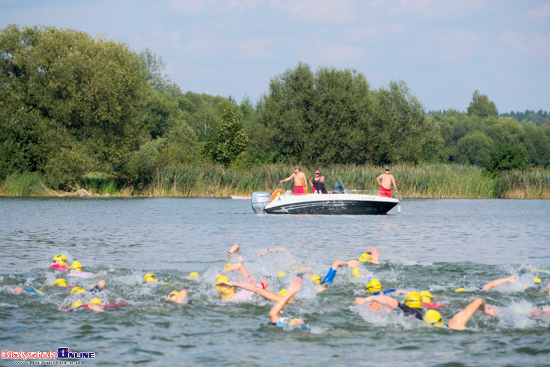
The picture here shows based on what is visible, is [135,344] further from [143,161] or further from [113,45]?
[113,45]

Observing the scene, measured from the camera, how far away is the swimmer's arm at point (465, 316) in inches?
318

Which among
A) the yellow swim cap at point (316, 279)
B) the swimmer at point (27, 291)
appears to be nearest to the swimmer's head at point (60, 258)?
the swimmer at point (27, 291)

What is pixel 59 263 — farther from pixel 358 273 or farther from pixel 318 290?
pixel 358 273

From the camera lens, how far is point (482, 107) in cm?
16625

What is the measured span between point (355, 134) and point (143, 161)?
20289mm

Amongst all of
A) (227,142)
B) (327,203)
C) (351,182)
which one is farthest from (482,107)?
(327,203)

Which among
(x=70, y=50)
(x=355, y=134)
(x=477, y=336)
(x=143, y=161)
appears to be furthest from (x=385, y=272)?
(x=355, y=134)

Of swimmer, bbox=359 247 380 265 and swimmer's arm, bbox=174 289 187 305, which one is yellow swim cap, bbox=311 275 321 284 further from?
swimmer's arm, bbox=174 289 187 305

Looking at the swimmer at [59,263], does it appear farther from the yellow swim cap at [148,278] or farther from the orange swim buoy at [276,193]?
the orange swim buoy at [276,193]

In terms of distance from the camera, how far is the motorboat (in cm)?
2762

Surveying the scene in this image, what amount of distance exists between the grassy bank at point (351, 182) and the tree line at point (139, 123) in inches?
53.6

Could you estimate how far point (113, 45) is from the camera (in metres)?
47.3

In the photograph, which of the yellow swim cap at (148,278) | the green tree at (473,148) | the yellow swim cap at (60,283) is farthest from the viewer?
the green tree at (473,148)

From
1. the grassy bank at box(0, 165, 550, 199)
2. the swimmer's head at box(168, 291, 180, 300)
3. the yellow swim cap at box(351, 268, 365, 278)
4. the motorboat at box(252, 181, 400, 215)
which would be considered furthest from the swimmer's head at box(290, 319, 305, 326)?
the grassy bank at box(0, 165, 550, 199)
